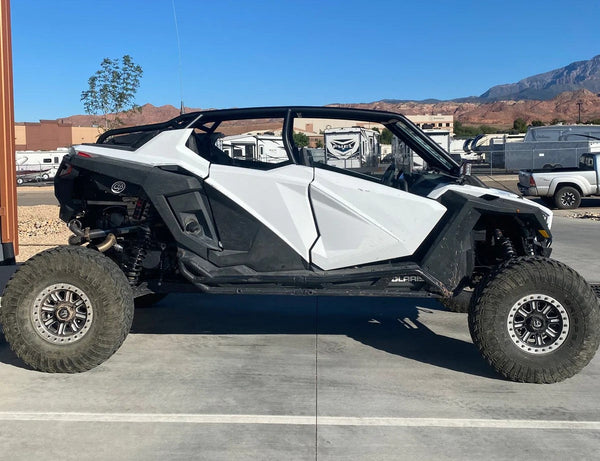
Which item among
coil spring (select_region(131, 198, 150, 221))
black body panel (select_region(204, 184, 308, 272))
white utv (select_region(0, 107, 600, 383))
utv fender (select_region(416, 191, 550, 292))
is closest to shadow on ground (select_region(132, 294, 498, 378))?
white utv (select_region(0, 107, 600, 383))

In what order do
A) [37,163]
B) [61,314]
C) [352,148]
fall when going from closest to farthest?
[61,314]
[352,148]
[37,163]

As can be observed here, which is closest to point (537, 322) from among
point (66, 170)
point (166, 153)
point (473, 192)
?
point (473, 192)

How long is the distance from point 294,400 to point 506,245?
7.46 feet

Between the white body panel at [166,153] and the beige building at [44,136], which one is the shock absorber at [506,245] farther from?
the beige building at [44,136]

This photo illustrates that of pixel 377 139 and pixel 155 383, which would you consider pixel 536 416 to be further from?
pixel 377 139

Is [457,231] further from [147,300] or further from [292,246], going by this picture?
[147,300]

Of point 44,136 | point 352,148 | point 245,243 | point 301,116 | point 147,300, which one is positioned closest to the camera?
point 245,243

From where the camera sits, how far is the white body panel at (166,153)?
5.38 metres

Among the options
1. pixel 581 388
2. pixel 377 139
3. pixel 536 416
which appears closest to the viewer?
pixel 536 416

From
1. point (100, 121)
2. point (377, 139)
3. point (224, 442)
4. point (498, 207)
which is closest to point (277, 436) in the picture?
point (224, 442)

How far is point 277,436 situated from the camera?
404cm

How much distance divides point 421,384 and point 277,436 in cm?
140

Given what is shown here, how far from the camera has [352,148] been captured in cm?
607

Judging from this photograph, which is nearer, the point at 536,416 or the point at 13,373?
the point at 536,416
